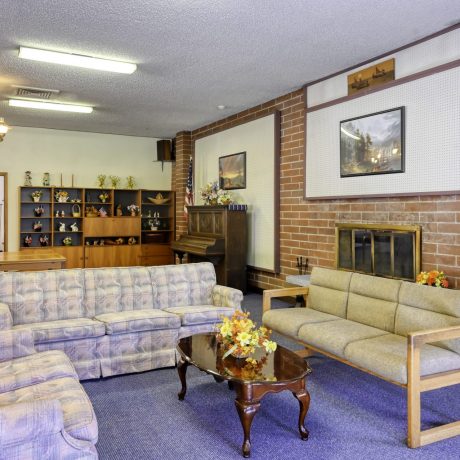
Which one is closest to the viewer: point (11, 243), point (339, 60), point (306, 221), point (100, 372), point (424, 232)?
point (100, 372)

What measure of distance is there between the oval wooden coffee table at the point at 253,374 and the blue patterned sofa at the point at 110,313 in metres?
0.79

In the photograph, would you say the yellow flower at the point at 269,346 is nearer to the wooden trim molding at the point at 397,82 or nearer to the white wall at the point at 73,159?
the wooden trim molding at the point at 397,82

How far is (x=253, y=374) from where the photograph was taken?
274cm

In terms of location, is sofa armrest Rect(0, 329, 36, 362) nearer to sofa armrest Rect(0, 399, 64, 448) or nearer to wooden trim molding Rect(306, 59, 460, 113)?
sofa armrest Rect(0, 399, 64, 448)

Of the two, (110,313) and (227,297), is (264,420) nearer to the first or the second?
(227,297)

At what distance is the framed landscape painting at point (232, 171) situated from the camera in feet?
25.3

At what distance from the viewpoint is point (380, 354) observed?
3.07 meters

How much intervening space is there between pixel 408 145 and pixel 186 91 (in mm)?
3239

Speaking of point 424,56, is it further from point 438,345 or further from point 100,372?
point 100,372

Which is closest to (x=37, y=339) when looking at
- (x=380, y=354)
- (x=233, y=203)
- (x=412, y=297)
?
(x=380, y=354)

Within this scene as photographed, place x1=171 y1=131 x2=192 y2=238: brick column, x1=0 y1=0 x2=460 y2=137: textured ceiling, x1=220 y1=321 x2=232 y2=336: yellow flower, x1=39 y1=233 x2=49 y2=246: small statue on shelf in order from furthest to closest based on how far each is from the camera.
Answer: x1=171 y1=131 x2=192 y2=238: brick column → x1=39 y1=233 x2=49 y2=246: small statue on shelf → x1=0 y1=0 x2=460 y2=137: textured ceiling → x1=220 y1=321 x2=232 y2=336: yellow flower

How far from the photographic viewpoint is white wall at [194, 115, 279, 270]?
6977 mm

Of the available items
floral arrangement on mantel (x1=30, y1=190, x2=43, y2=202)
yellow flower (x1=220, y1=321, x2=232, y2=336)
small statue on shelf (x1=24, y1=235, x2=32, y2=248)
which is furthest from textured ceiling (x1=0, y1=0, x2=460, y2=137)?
small statue on shelf (x1=24, y1=235, x2=32, y2=248)

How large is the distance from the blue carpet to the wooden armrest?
60cm
